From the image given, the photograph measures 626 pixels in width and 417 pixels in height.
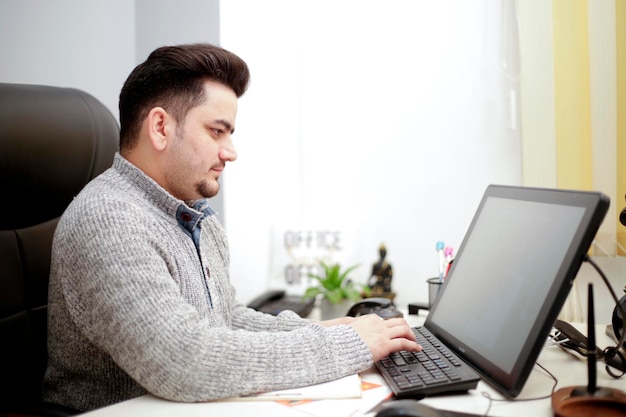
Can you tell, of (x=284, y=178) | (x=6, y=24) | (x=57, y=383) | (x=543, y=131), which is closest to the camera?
(x=57, y=383)

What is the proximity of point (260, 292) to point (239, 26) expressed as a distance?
42.0 inches

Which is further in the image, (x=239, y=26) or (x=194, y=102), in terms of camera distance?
(x=239, y=26)

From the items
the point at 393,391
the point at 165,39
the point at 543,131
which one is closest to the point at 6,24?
the point at 165,39

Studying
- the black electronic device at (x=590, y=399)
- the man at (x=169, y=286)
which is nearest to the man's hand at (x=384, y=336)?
the man at (x=169, y=286)

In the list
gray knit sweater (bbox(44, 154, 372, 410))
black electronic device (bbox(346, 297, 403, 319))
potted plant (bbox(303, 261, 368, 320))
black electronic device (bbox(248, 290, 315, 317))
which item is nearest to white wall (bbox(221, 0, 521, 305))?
black electronic device (bbox(248, 290, 315, 317))

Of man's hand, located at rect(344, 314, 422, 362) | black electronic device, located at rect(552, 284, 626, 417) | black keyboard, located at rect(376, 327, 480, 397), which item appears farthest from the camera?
man's hand, located at rect(344, 314, 422, 362)

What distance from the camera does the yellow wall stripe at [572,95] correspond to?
1785 mm

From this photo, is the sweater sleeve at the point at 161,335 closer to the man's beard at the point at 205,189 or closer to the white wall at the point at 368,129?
the man's beard at the point at 205,189

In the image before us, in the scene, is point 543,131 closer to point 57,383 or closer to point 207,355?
point 207,355

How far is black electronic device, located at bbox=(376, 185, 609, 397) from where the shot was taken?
0.73 metres

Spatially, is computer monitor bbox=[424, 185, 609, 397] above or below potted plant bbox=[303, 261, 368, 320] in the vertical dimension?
above

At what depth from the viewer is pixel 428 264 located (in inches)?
85.9

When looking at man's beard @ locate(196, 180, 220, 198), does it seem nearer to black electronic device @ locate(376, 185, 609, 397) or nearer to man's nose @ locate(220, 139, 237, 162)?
man's nose @ locate(220, 139, 237, 162)

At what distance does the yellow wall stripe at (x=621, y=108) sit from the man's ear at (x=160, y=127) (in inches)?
55.2
